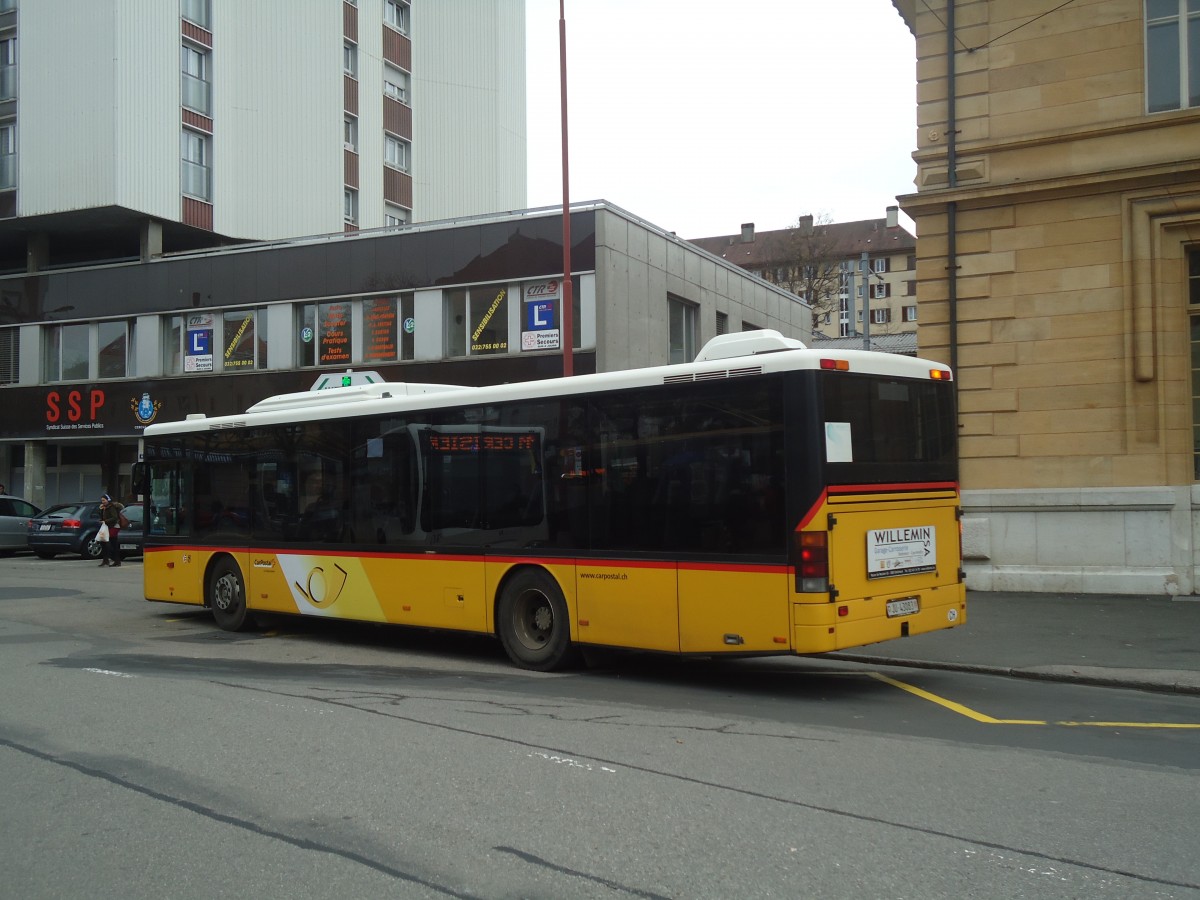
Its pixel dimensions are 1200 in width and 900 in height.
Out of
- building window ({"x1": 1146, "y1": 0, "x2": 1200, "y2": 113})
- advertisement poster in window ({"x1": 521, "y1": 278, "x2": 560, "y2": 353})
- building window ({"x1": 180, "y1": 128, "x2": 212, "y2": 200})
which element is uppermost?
building window ({"x1": 180, "y1": 128, "x2": 212, "y2": 200})

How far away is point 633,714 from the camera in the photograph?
8.41m

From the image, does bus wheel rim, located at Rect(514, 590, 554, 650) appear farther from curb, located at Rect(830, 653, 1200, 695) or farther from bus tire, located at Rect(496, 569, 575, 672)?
curb, located at Rect(830, 653, 1200, 695)

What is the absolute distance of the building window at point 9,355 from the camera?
117 ft

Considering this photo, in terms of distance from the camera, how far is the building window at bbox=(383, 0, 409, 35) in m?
Answer: 41.8

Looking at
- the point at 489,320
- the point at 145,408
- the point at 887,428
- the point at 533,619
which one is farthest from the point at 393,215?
the point at 887,428

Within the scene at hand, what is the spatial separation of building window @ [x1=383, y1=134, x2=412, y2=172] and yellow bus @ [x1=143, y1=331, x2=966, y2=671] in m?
30.5

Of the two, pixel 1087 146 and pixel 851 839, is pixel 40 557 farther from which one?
pixel 851 839

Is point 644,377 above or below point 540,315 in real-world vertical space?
below

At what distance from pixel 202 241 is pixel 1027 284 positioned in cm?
2770

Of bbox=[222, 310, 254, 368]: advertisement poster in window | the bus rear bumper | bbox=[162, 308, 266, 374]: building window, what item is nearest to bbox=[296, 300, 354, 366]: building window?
bbox=[162, 308, 266, 374]: building window

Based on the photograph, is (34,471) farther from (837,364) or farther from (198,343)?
(837,364)

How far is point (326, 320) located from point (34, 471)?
12.5 m

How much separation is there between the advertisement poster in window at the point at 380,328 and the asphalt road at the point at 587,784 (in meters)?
19.1

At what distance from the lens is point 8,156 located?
34.7 metres
